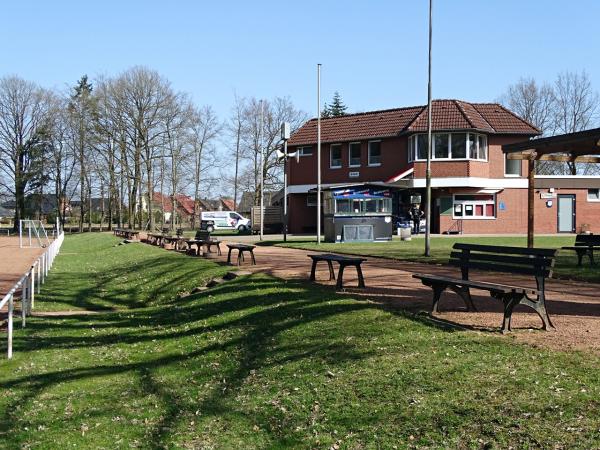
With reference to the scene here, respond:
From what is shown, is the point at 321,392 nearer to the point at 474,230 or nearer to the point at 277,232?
the point at 474,230

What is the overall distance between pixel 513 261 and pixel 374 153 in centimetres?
3584

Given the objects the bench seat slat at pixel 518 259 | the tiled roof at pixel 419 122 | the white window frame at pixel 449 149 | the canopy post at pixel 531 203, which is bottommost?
the bench seat slat at pixel 518 259

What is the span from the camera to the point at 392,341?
8.10 meters

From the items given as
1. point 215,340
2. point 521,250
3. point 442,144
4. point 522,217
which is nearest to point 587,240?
point 521,250

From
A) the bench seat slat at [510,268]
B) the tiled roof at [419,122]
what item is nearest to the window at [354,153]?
the tiled roof at [419,122]

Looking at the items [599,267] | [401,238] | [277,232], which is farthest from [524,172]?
[599,267]

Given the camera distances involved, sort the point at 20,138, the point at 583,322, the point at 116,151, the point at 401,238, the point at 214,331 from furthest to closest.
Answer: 1. the point at 20,138
2. the point at 116,151
3. the point at 401,238
4. the point at 214,331
5. the point at 583,322

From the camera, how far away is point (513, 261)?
929 cm

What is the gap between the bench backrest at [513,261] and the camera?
28.5ft

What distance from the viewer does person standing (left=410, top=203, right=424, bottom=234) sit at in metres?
41.0

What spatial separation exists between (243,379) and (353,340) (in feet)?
4.86

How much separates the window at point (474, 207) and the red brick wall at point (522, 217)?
0.28 metres

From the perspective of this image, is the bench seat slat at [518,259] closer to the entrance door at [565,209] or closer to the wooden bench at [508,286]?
the wooden bench at [508,286]

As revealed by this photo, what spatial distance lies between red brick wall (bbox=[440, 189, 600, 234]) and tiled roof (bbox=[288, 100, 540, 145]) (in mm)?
4245
